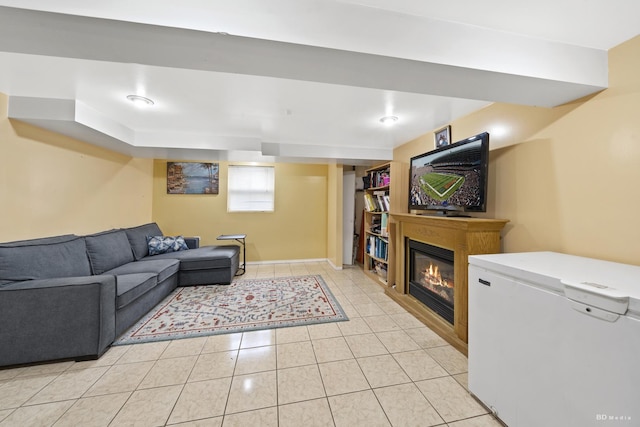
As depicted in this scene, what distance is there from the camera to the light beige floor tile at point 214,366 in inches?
66.3

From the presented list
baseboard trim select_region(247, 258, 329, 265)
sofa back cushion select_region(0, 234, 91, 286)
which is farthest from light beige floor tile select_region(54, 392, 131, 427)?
baseboard trim select_region(247, 258, 329, 265)

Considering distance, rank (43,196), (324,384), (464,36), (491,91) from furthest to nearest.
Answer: (43,196)
(324,384)
(491,91)
(464,36)

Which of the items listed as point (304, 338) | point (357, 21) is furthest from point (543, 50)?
point (304, 338)

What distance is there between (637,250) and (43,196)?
4841mm

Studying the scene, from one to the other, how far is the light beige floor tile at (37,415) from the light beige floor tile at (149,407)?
35cm

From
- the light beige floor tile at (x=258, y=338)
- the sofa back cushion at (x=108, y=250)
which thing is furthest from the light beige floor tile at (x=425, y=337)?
the sofa back cushion at (x=108, y=250)

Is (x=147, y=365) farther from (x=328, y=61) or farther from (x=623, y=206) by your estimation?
(x=623, y=206)

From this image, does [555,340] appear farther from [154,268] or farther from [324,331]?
[154,268]

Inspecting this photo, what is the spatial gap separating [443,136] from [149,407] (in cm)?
351

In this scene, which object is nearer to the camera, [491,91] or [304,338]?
[491,91]

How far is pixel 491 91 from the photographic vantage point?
58.2 inches

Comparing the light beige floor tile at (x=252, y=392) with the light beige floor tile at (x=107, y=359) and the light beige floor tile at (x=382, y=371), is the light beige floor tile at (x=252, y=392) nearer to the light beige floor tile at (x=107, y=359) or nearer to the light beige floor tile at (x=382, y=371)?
the light beige floor tile at (x=382, y=371)

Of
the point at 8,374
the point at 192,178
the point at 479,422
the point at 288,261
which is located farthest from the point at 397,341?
the point at 192,178

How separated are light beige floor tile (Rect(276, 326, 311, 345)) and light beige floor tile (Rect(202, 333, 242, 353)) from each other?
37 centimetres
